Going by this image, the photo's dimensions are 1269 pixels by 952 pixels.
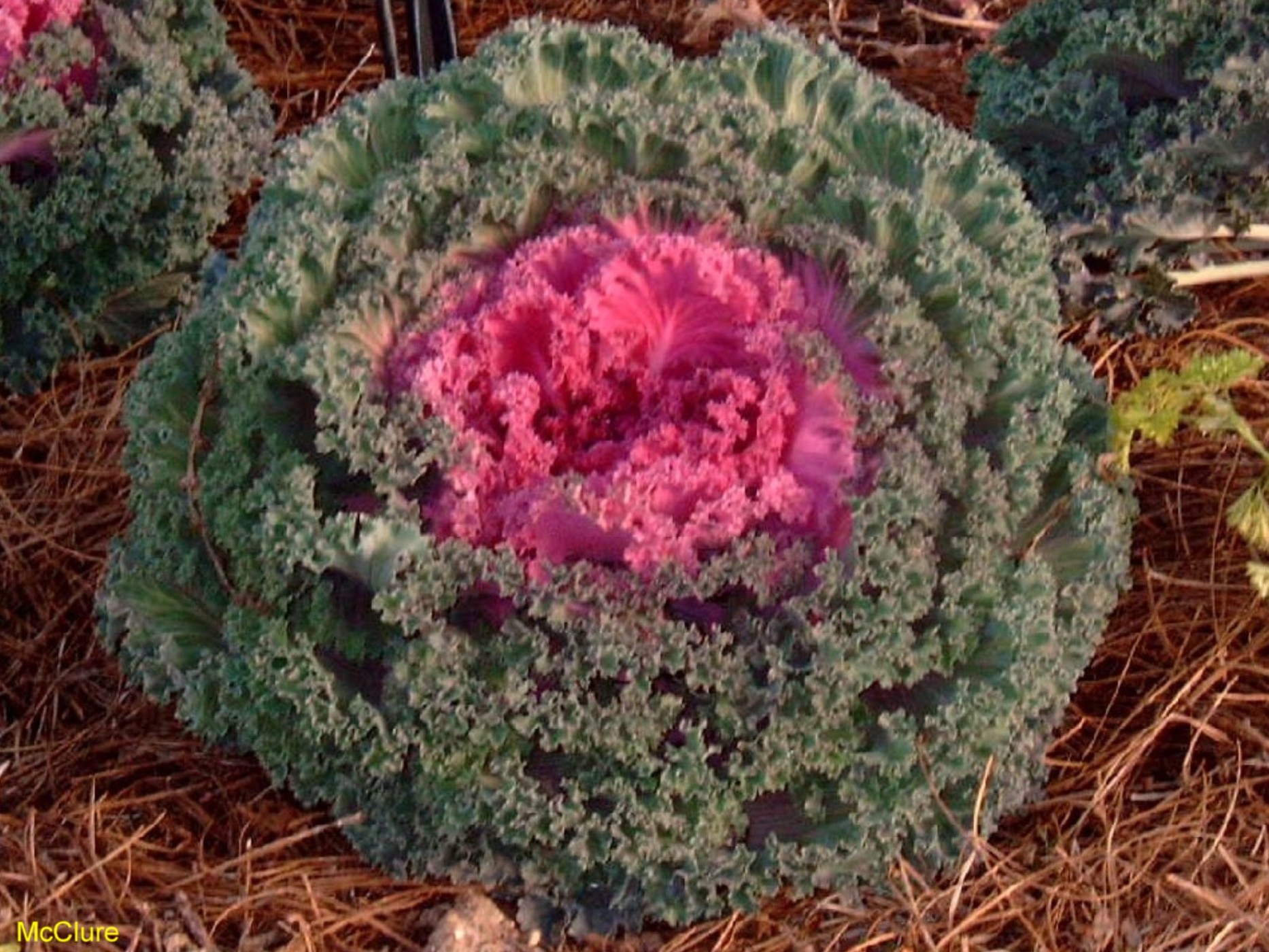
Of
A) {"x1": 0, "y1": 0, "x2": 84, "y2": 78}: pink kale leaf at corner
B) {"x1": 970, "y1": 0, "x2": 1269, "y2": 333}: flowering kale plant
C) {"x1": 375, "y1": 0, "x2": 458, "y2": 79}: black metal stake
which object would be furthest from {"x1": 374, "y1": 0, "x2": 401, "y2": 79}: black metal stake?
{"x1": 970, "y1": 0, "x2": 1269, "y2": 333}: flowering kale plant

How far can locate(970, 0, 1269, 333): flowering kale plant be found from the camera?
2.99m

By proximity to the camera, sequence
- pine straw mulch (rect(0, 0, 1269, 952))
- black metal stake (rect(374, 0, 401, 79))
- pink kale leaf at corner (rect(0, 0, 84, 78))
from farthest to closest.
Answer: black metal stake (rect(374, 0, 401, 79)), pink kale leaf at corner (rect(0, 0, 84, 78)), pine straw mulch (rect(0, 0, 1269, 952))

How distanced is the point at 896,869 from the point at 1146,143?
4.68 ft

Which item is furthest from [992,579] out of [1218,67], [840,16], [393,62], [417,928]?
[840,16]

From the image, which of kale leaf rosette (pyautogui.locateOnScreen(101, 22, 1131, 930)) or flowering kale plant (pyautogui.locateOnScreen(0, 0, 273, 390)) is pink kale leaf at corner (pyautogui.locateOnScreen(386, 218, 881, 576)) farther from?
flowering kale plant (pyautogui.locateOnScreen(0, 0, 273, 390))

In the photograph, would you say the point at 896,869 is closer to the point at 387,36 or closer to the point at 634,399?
the point at 634,399

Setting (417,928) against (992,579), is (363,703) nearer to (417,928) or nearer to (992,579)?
(417,928)

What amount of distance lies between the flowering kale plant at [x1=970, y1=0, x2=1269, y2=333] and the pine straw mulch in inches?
7.6

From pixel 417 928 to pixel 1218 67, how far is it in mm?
1957

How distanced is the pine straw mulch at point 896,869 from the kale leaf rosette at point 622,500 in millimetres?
129

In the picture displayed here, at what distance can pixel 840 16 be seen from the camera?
4285 millimetres

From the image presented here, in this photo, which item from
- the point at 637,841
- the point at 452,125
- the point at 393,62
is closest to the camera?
the point at 637,841

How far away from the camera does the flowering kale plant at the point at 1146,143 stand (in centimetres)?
299

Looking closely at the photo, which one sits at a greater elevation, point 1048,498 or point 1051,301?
point 1051,301
